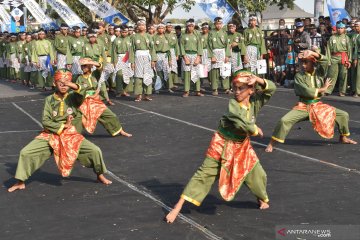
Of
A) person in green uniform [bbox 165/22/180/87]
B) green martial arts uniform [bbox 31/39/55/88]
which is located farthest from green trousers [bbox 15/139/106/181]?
green martial arts uniform [bbox 31/39/55/88]

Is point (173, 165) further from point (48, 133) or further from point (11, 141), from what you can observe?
point (11, 141)

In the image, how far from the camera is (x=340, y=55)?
14.9 m

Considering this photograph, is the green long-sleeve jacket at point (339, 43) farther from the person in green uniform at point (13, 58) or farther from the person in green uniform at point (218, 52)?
the person in green uniform at point (13, 58)

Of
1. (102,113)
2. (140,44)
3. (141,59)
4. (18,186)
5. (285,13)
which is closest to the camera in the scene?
(18,186)

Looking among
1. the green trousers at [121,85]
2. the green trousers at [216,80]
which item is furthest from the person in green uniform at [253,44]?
the green trousers at [121,85]

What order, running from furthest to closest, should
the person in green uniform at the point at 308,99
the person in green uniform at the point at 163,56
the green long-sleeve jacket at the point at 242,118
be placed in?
the person in green uniform at the point at 163,56 < the person in green uniform at the point at 308,99 < the green long-sleeve jacket at the point at 242,118

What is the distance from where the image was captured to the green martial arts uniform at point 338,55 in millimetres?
14742

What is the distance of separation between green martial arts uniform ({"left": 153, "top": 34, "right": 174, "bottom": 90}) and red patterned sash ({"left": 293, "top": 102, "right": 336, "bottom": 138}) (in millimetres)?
7957

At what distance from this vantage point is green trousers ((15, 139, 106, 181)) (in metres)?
7.18

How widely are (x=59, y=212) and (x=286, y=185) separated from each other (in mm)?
2495

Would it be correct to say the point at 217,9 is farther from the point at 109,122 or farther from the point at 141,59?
the point at 109,122

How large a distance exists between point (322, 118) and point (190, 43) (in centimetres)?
742

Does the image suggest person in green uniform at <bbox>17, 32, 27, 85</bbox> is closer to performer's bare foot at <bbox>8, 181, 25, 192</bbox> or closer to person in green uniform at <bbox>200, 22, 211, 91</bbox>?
person in green uniform at <bbox>200, 22, 211, 91</bbox>

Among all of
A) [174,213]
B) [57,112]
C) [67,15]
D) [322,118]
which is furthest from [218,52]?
[174,213]
